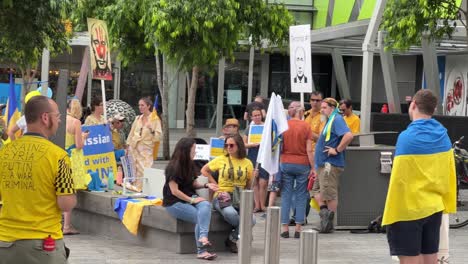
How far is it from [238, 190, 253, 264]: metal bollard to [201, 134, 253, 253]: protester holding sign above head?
3018 millimetres

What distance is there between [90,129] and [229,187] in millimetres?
2673

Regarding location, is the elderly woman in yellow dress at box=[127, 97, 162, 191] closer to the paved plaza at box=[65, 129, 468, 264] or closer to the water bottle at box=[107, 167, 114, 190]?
the water bottle at box=[107, 167, 114, 190]

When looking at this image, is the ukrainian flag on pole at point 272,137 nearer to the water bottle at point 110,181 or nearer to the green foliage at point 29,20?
the water bottle at point 110,181

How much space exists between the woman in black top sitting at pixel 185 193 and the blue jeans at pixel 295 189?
1.77 meters

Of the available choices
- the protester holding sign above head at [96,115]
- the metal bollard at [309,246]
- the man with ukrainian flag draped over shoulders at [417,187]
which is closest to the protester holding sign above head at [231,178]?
the protester holding sign above head at [96,115]

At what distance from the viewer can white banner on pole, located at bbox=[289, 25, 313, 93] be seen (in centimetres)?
1272

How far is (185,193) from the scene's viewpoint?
9438mm

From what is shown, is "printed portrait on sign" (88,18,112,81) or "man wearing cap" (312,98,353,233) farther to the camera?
"printed portrait on sign" (88,18,112,81)

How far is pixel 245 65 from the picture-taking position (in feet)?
130

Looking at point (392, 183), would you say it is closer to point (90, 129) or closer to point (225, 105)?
point (90, 129)

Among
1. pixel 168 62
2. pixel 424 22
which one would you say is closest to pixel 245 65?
pixel 168 62

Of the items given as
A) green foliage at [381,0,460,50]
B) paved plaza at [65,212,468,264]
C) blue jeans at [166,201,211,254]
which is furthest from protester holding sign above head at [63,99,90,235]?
green foliage at [381,0,460,50]

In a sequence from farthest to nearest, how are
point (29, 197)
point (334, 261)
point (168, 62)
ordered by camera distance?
point (168, 62), point (334, 261), point (29, 197)

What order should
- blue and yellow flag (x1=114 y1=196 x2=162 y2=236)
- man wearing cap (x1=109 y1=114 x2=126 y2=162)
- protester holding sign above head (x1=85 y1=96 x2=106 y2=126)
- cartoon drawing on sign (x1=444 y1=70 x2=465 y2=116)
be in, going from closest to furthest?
1. blue and yellow flag (x1=114 y1=196 x2=162 y2=236)
2. protester holding sign above head (x1=85 y1=96 x2=106 y2=126)
3. man wearing cap (x1=109 y1=114 x2=126 y2=162)
4. cartoon drawing on sign (x1=444 y1=70 x2=465 y2=116)
